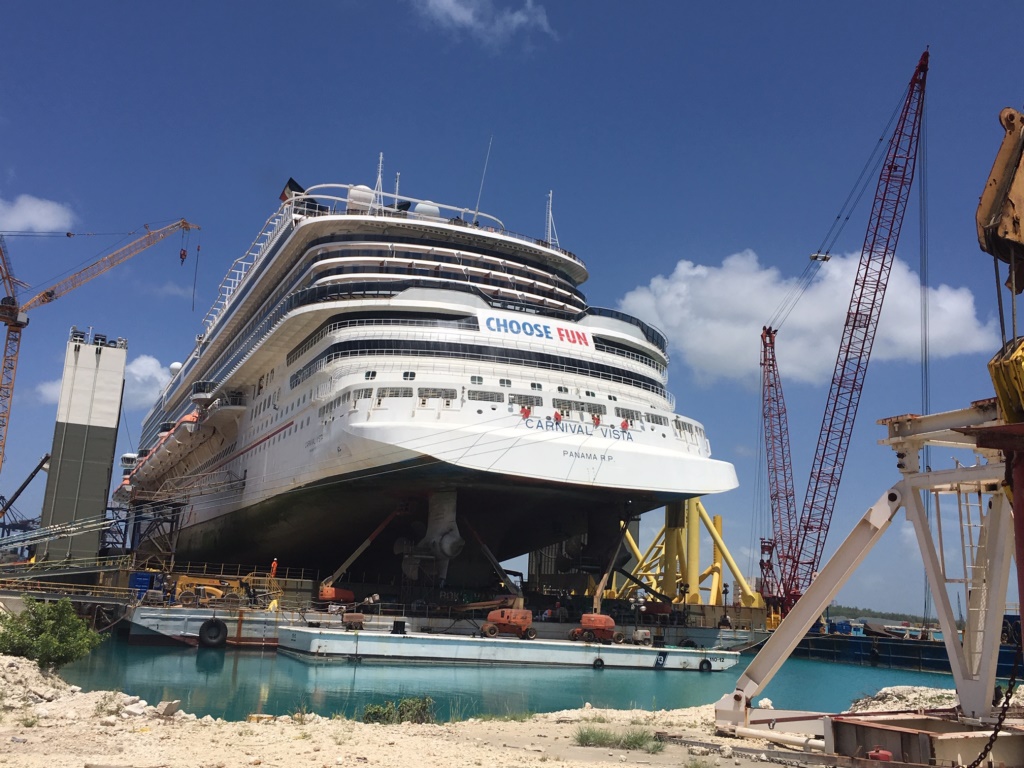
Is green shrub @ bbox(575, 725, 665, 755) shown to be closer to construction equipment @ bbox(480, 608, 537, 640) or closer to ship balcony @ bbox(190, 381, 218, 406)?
construction equipment @ bbox(480, 608, 537, 640)

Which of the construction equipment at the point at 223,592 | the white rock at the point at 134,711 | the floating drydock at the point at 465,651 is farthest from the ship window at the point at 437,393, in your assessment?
the white rock at the point at 134,711

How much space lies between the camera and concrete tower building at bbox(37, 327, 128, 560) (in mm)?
48031

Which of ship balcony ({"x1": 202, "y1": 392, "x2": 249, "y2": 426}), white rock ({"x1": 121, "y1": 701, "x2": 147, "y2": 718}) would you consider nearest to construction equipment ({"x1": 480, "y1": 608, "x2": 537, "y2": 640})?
white rock ({"x1": 121, "y1": 701, "x2": 147, "y2": 718})

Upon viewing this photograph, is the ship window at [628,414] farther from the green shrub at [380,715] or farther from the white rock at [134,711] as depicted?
the white rock at [134,711]

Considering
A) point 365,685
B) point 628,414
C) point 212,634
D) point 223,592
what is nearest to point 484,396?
point 628,414

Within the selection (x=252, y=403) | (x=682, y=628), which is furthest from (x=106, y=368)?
(x=682, y=628)

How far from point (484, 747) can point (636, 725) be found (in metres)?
4.12

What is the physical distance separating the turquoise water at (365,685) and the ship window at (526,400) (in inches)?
360

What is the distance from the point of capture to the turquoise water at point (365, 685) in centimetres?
2153

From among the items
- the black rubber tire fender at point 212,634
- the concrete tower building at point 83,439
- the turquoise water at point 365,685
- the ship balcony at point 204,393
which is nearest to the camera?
the turquoise water at point 365,685

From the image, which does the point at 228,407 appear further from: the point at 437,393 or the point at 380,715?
the point at 380,715

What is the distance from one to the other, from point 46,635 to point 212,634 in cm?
1294

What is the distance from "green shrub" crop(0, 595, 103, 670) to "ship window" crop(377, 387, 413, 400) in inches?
534

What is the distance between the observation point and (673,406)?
40562mm
